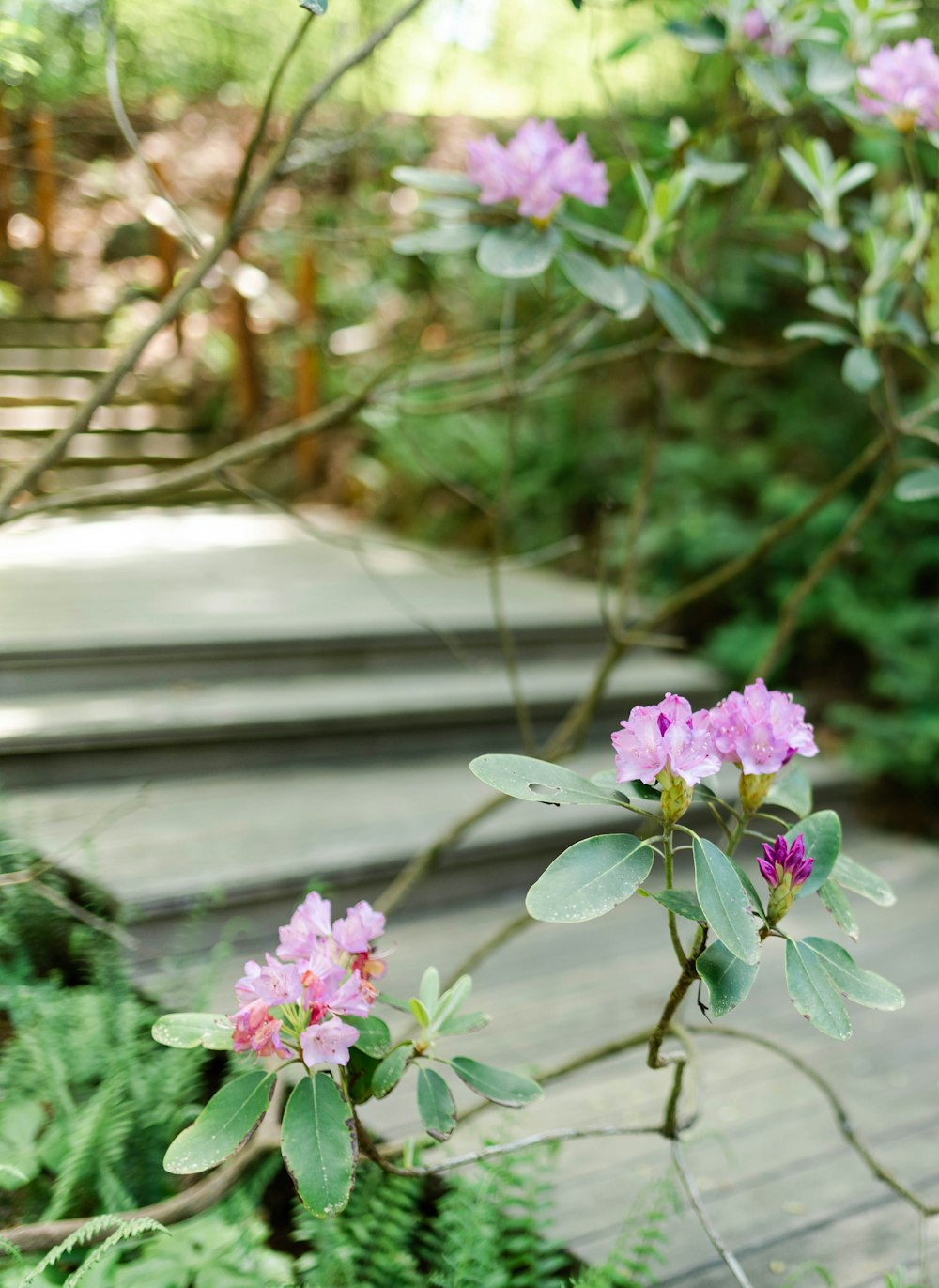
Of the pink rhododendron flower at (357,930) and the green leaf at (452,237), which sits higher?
the green leaf at (452,237)

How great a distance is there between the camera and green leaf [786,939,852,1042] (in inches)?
38.8

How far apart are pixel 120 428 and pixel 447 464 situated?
1.74 meters

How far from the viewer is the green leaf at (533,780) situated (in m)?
1.02

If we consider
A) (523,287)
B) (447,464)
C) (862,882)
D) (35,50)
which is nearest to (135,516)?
(447,464)

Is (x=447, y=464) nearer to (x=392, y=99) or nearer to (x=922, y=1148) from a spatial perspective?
(x=392, y=99)

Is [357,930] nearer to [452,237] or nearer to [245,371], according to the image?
[452,237]

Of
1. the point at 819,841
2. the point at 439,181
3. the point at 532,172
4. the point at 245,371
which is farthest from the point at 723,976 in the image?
the point at 245,371

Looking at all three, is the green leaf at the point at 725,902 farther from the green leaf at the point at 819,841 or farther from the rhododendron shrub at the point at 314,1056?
the rhododendron shrub at the point at 314,1056

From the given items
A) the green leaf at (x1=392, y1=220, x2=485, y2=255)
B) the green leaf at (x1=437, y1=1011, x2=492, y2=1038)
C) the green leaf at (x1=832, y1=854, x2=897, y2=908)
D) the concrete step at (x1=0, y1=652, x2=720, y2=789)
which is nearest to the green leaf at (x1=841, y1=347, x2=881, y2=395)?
the green leaf at (x1=392, y1=220, x2=485, y2=255)

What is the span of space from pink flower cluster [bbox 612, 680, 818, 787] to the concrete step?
1803mm

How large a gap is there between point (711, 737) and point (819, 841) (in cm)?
19

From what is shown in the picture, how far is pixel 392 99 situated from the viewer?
5012 mm

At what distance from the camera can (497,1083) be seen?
118 centimetres

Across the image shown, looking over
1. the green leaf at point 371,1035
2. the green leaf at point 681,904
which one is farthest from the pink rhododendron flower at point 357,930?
the green leaf at point 681,904
